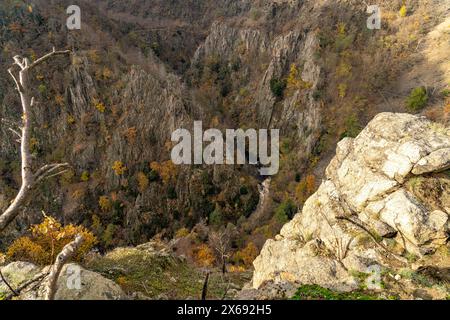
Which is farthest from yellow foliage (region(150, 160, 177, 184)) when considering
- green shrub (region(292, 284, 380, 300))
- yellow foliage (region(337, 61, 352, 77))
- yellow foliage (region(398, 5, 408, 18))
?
yellow foliage (region(398, 5, 408, 18))

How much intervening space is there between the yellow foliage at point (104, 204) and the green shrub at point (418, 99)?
145 feet

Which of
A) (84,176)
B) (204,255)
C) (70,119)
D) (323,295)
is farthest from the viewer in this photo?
(70,119)

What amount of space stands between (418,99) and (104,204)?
148 ft

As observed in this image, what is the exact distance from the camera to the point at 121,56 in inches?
2010

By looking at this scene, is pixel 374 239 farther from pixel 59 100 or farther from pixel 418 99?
pixel 59 100

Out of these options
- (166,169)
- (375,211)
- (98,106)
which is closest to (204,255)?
(166,169)

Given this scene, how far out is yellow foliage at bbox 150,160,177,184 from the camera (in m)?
47.0

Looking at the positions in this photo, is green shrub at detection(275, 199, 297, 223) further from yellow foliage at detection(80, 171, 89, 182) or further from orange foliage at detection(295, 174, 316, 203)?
yellow foliage at detection(80, 171, 89, 182)

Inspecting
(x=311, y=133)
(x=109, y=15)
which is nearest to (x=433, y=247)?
(x=311, y=133)

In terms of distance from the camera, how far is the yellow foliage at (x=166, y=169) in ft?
154

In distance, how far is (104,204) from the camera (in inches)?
1748

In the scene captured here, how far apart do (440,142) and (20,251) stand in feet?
74.3
